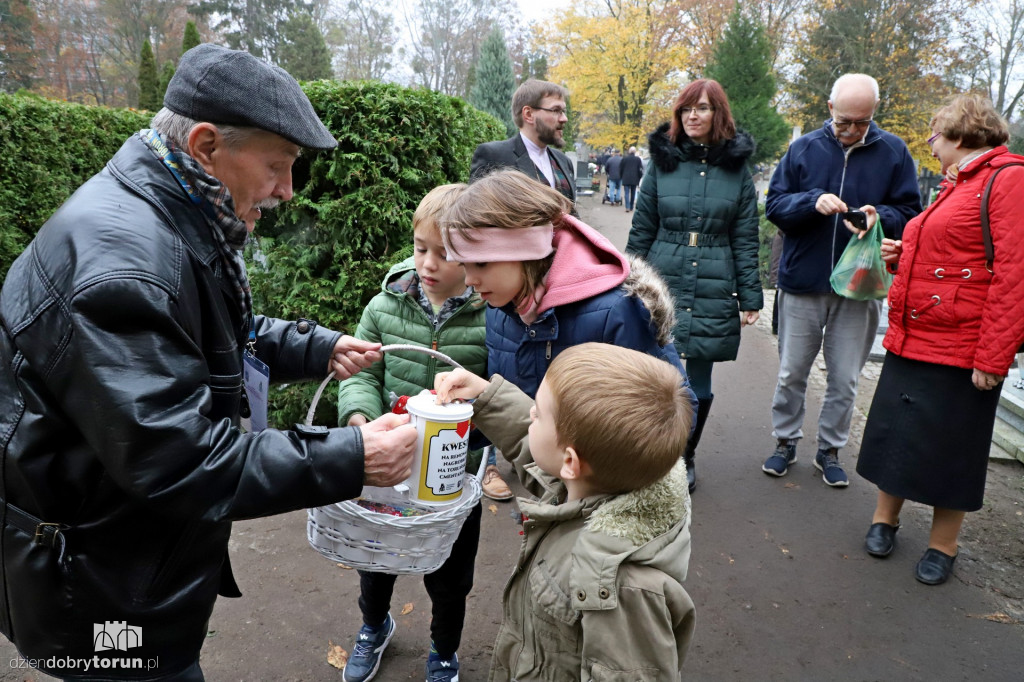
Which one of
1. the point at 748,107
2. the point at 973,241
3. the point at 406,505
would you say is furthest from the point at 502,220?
the point at 748,107

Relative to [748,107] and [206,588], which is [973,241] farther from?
[748,107]

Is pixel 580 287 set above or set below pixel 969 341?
above

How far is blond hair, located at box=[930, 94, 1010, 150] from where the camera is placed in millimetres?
3221

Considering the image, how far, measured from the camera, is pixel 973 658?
2.99 m

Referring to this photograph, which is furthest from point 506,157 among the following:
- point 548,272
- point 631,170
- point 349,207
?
point 631,170

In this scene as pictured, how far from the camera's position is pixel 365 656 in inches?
108

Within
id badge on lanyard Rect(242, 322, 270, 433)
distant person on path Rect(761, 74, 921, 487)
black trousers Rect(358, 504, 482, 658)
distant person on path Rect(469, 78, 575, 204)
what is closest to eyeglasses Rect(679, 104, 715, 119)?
A: distant person on path Rect(761, 74, 921, 487)

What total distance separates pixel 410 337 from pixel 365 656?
131 cm

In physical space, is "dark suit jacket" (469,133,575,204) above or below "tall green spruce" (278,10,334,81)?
below

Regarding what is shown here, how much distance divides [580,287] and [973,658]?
2589 millimetres

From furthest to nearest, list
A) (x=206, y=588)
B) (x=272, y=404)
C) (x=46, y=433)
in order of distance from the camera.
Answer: (x=272, y=404) → (x=206, y=588) → (x=46, y=433)

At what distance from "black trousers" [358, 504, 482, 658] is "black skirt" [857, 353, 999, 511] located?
2362 millimetres

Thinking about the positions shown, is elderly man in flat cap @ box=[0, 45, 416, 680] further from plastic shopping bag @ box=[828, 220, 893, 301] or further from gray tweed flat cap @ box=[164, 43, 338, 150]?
plastic shopping bag @ box=[828, 220, 893, 301]

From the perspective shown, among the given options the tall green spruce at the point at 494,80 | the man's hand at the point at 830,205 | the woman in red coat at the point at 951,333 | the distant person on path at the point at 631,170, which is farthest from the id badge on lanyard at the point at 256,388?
the distant person on path at the point at 631,170
